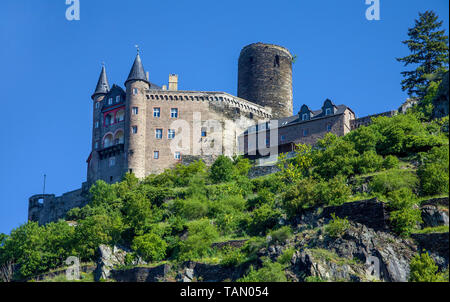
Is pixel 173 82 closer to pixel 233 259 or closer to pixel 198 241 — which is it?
pixel 198 241

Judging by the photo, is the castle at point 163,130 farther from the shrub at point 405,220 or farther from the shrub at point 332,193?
the shrub at point 405,220

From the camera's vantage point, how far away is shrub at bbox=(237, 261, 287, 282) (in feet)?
118

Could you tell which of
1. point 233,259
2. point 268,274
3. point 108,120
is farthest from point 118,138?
point 268,274

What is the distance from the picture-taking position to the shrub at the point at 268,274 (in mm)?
36000

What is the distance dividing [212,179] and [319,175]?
1403 cm

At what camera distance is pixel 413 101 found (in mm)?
58312

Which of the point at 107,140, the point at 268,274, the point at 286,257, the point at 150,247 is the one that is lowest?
the point at 268,274

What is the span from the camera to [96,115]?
76.1m

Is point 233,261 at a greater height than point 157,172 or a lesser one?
lesser

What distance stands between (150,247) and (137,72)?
30.1 metres

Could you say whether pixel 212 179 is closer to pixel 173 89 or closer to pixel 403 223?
pixel 173 89

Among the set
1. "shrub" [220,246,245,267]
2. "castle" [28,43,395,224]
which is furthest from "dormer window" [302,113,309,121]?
"shrub" [220,246,245,267]

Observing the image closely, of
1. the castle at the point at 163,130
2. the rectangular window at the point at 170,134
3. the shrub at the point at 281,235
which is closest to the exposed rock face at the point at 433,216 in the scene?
the shrub at the point at 281,235
